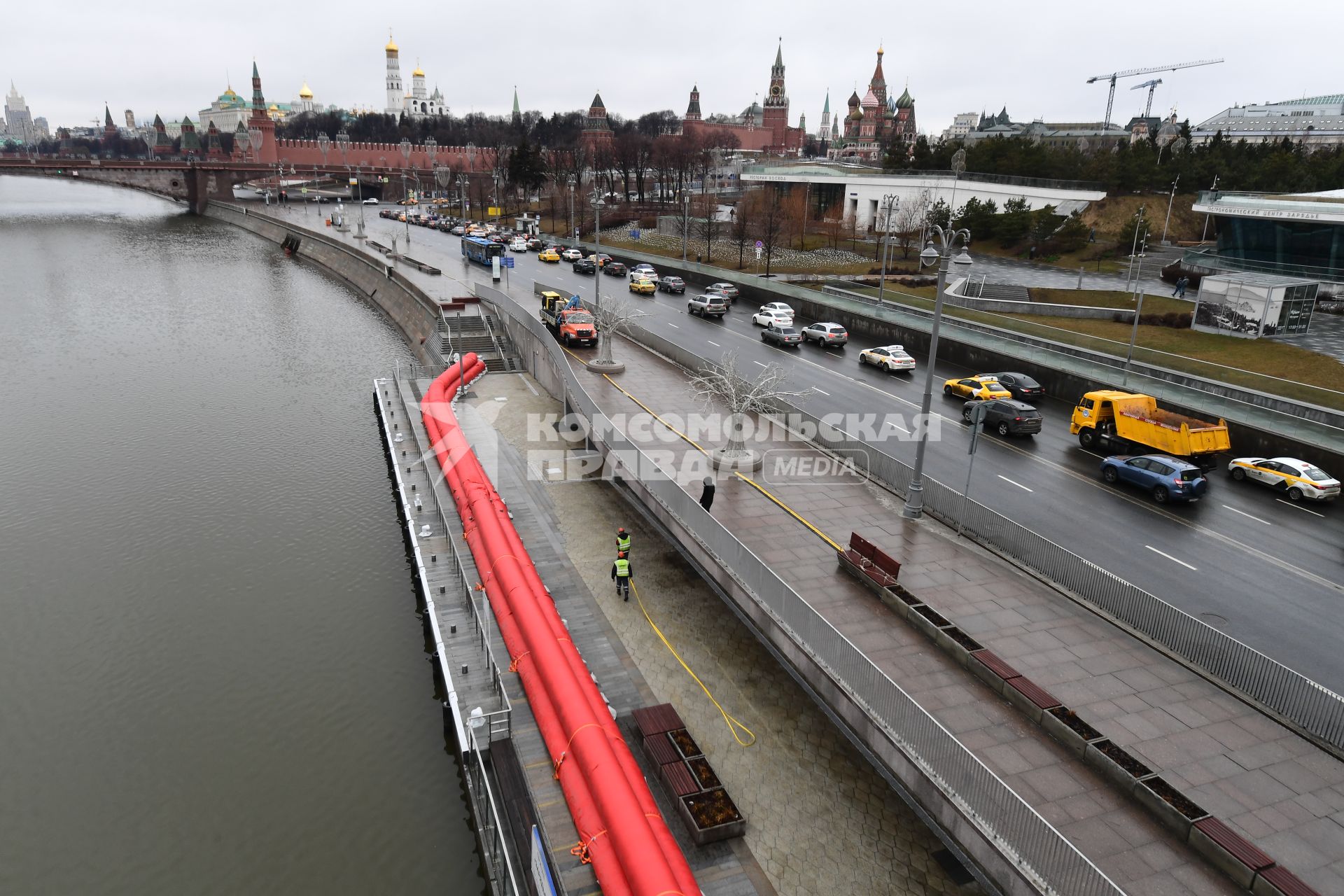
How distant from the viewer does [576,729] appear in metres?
13.9

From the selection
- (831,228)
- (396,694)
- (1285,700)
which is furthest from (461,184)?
(1285,700)

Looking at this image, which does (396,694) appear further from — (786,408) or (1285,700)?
(1285,700)

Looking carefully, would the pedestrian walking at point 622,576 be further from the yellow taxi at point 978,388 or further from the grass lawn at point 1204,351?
the grass lawn at point 1204,351

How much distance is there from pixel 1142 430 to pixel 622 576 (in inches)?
748

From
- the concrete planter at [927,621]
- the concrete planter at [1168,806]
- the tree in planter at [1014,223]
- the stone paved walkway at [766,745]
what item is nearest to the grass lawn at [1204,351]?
the tree in planter at [1014,223]

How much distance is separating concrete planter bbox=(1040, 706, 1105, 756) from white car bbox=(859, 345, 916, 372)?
89.1 feet

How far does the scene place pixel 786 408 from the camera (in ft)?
93.2

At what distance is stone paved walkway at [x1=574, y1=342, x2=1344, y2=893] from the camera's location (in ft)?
36.0

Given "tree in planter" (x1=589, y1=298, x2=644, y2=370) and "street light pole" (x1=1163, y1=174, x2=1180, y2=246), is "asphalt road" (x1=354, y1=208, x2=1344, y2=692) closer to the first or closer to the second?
"tree in planter" (x1=589, y1=298, x2=644, y2=370)

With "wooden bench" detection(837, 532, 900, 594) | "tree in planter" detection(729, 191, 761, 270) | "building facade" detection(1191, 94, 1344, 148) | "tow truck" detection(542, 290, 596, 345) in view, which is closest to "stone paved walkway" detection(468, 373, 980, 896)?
"wooden bench" detection(837, 532, 900, 594)

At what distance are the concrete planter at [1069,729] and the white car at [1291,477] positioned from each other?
16.9 m

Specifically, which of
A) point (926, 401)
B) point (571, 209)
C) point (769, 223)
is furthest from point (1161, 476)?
point (571, 209)

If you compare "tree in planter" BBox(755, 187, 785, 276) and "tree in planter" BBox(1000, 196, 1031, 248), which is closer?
"tree in planter" BBox(1000, 196, 1031, 248)

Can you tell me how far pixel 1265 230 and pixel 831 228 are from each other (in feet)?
137
